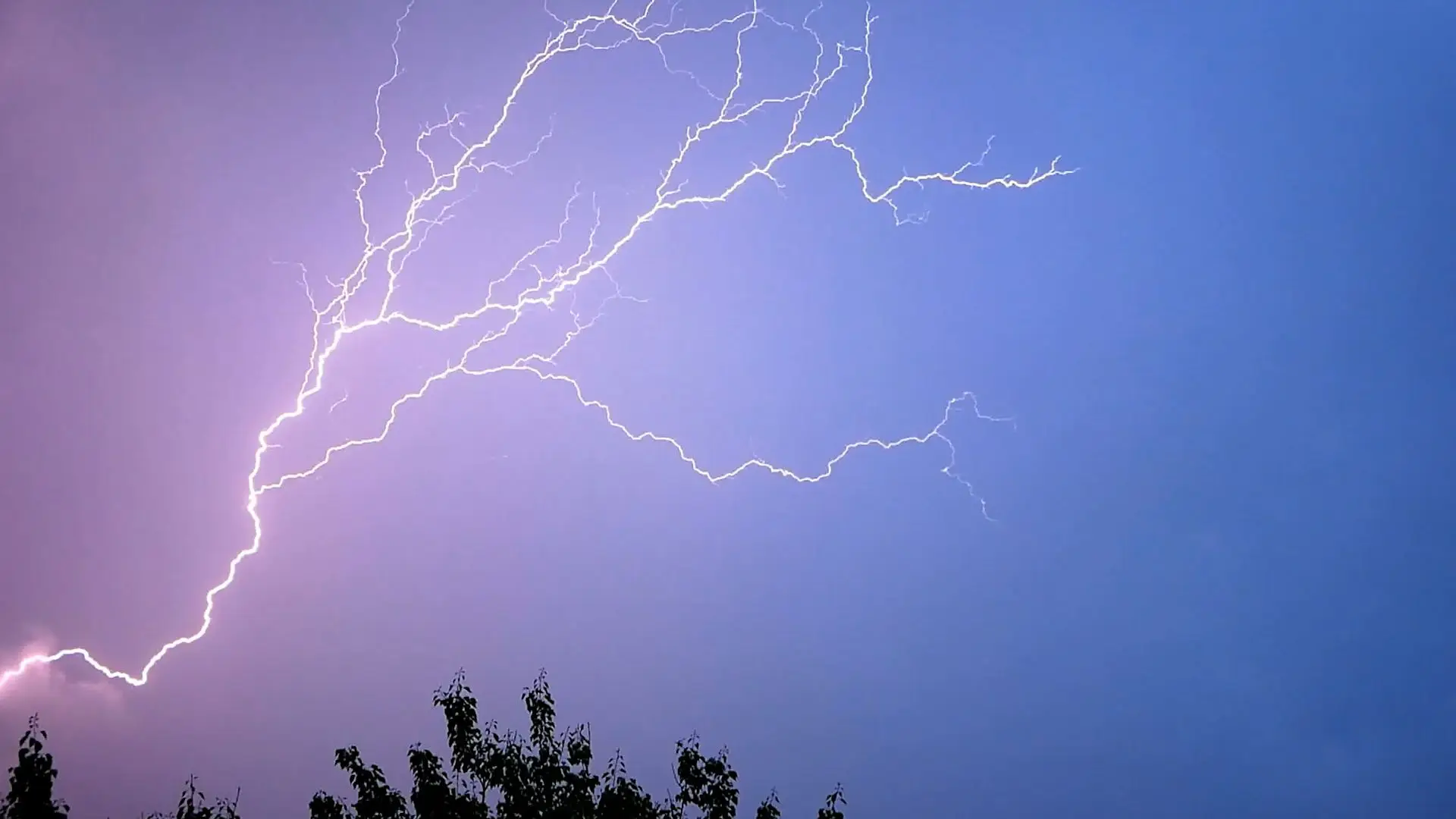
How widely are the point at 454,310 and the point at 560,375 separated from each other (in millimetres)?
1354

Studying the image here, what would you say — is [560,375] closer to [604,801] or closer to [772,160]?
[772,160]

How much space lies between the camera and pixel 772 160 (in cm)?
1173

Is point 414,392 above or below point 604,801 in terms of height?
above

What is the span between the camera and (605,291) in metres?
11.9

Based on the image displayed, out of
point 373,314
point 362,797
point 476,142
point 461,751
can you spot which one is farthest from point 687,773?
point 476,142

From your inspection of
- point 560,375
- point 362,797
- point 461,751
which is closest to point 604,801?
point 461,751

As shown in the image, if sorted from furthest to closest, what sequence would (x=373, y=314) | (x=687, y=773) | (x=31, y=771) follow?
(x=373, y=314)
(x=687, y=773)
(x=31, y=771)

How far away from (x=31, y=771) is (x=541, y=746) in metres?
3.12

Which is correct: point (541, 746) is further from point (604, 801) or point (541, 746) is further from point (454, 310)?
point (454, 310)

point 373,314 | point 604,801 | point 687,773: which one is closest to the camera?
point 604,801

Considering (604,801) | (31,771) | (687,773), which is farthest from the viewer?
(687,773)

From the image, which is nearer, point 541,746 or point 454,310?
point 541,746

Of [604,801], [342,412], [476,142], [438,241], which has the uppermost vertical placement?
[476,142]

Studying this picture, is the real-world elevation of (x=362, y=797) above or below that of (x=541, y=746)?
below
